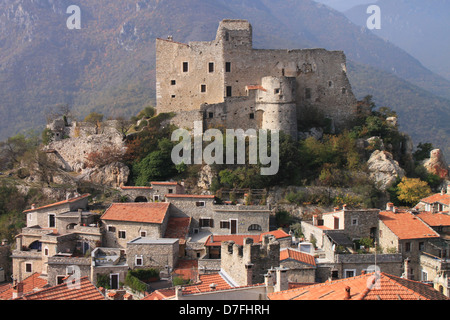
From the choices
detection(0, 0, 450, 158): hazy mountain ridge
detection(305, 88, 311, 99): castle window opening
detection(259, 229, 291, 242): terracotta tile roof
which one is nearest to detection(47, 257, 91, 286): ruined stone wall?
detection(259, 229, 291, 242): terracotta tile roof

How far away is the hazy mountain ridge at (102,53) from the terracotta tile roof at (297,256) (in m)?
49.9

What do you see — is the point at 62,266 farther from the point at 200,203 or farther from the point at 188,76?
the point at 188,76

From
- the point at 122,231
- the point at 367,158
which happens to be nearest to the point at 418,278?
the point at 367,158

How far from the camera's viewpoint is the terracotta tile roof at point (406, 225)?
104 feet

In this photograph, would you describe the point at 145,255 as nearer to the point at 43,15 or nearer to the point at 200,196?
the point at 200,196

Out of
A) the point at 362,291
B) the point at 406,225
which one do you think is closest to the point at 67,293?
the point at 362,291

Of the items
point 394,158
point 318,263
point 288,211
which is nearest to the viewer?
point 318,263

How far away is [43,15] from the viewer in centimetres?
9312

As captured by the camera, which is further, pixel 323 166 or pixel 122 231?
pixel 323 166

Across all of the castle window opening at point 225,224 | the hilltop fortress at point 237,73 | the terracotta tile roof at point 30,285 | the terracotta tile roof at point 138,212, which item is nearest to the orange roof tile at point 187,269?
the terracotta tile roof at point 138,212

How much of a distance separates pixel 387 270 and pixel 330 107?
20.4 metres

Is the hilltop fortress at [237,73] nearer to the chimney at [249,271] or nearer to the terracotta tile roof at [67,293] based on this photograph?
the chimney at [249,271]

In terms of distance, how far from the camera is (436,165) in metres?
45.1

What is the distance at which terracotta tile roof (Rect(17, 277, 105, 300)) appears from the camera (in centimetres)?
1620
